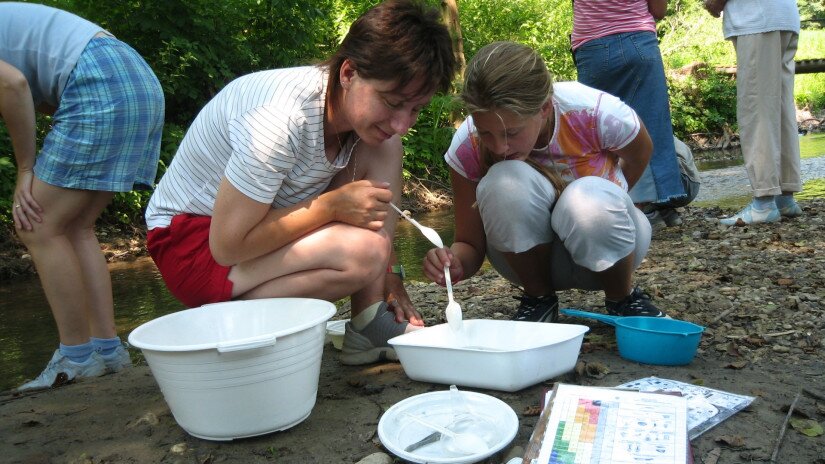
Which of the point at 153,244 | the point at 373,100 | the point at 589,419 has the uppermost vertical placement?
the point at 373,100

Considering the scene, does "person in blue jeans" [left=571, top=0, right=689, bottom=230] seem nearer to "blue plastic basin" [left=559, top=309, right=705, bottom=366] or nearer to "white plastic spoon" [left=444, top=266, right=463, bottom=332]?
"blue plastic basin" [left=559, top=309, right=705, bottom=366]

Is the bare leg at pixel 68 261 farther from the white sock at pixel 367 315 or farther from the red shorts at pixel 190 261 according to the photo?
the white sock at pixel 367 315

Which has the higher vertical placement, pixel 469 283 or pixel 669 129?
pixel 669 129

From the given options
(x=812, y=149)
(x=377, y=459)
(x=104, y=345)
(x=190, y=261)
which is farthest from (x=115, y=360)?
(x=812, y=149)

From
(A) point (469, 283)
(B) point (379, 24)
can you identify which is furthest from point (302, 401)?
(A) point (469, 283)

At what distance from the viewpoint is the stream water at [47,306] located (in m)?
2.77

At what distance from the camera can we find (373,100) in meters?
1.75

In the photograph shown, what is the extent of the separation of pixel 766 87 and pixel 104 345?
3.29 m

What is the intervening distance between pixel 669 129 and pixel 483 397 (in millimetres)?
2451

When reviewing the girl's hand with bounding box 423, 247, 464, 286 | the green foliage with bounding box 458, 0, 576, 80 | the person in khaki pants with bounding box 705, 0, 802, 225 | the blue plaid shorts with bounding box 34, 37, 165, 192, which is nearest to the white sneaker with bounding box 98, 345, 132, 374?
the blue plaid shorts with bounding box 34, 37, 165, 192

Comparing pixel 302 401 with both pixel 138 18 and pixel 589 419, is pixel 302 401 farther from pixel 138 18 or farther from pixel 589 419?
pixel 138 18

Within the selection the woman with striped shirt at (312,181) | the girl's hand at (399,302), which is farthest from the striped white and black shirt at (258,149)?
the girl's hand at (399,302)

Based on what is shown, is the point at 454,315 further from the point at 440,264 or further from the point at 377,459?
the point at 377,459

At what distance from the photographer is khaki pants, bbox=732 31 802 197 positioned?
11.8 ft
